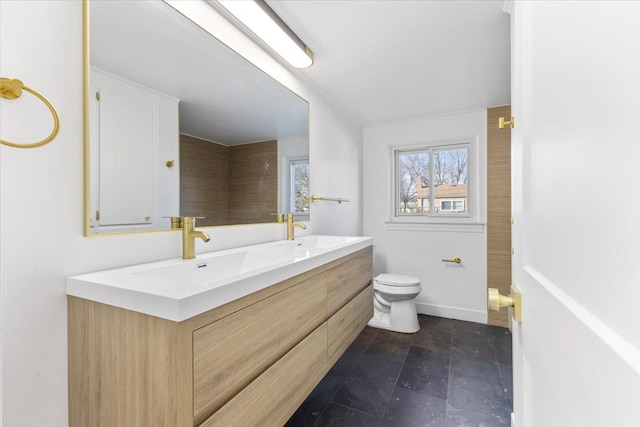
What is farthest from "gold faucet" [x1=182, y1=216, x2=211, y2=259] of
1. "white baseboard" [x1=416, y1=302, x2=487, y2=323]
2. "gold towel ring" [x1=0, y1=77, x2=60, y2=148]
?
"white baseboard" [x1=416, y1=302, x2=487, y2=323]

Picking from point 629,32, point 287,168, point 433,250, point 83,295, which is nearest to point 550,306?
point 629,32

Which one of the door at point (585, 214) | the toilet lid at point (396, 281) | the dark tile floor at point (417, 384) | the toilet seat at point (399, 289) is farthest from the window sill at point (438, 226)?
the door at point (585, 214)

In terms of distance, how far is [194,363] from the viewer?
2.31ft

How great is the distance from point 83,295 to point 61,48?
0.76m

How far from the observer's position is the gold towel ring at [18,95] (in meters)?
0.75

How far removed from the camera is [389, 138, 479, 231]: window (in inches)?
117

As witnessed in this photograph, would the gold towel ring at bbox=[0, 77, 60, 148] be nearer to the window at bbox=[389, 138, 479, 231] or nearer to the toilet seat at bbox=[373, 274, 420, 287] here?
the toilet seat at bbox=[373, 274, 420, 287]

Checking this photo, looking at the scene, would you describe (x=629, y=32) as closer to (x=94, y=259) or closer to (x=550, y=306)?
(x=550, y=306)

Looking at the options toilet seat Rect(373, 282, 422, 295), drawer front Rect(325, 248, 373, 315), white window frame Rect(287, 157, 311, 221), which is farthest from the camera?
toilet seat Rect(373, 282, 422, 295)

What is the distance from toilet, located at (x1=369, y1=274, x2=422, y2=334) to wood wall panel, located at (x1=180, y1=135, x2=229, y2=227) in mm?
1751

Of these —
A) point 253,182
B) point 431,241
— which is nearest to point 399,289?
point 431,241

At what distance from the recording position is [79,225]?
921 mm

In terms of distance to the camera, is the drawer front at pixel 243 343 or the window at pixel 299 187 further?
the window at pixel 299 187

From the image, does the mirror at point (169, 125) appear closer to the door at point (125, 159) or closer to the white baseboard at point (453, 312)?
the door at point (125, 159)
